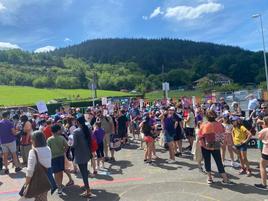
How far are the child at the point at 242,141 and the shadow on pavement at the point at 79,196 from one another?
12.6 ft

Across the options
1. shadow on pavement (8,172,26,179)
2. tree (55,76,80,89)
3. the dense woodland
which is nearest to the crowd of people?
shadow on pavement (8,172,26,179)

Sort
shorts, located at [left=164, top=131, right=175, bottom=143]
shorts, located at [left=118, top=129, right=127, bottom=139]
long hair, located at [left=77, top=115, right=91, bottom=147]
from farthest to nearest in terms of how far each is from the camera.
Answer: shorts, located at [left=118, top=129, right=127, bottom=139] → shorts, located at [left=164, top=131, right=175, bottom=143] → long hair, located at [left=77, top=115, right=91, bottom=147]

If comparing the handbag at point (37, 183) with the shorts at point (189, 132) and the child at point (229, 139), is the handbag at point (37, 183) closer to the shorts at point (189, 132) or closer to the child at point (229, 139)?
the child at point (229, 139)

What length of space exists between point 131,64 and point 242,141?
452 feet

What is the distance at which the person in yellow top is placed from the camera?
9.83 m

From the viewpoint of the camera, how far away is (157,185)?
9.35 m

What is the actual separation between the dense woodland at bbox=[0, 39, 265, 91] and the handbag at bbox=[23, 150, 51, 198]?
99.7 meters

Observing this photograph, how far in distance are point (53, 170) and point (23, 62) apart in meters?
176

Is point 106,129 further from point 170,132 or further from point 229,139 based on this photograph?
point 229,139

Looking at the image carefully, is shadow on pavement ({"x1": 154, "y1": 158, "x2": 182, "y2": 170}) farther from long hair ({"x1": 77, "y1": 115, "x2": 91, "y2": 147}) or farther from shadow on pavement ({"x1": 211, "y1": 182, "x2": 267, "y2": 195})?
long hair ({"x1": 77, "y1": 115, "x2": 91, "y2": 147})

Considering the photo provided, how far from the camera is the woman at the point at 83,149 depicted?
8445 mm

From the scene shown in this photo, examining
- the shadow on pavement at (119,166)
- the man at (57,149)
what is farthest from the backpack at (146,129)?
the man at (57,149)

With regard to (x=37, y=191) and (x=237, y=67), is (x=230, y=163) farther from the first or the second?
(x=237, y=67)

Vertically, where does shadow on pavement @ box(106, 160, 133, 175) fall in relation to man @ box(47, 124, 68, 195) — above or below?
below
